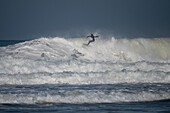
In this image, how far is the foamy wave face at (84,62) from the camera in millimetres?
19094

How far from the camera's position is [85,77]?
19.3 meters

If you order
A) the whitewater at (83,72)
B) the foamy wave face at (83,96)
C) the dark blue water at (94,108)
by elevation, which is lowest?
the dark blue water at (94,108)

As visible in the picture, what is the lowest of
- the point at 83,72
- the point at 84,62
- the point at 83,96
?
the point at 83,96

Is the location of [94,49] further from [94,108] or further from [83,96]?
[94,108]

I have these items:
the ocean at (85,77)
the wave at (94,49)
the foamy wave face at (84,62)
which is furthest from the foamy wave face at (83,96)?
Result: the wave at (94,49)

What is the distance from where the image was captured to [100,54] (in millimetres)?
29688

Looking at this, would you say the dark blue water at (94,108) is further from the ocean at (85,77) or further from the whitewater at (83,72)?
the whitewater at (83,72)

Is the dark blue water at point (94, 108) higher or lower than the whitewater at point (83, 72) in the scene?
lower

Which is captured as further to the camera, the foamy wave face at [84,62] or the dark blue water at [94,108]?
the foamy wave face at [84,62]

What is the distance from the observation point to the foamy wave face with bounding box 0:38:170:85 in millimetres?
19094

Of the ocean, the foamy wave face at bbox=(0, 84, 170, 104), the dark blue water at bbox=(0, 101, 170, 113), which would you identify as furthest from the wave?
the dark blue water at bbox=(0, 101, 170, 113)

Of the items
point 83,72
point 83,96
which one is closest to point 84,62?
point 83,72

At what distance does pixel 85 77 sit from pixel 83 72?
4.42 ft

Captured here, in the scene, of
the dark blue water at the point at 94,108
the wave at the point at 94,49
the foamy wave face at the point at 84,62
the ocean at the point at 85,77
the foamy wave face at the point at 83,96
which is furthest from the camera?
the wave at the point at 94,49
